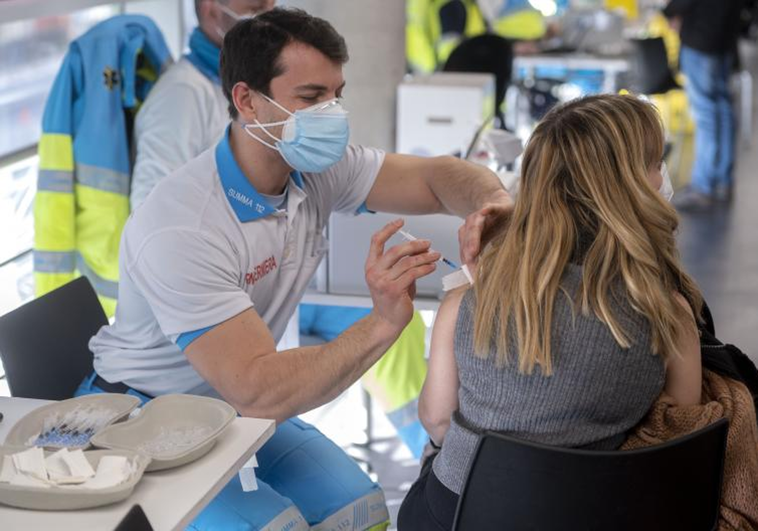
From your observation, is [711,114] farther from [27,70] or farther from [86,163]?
[86,163]

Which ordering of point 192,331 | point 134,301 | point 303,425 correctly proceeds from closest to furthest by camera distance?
point 192,331 → point 134,301 → point 303,425

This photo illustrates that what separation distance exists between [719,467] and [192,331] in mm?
909

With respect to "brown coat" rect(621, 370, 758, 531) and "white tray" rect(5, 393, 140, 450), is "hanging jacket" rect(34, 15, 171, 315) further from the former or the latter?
"brown coat" rect(621, 370, 758, 531)

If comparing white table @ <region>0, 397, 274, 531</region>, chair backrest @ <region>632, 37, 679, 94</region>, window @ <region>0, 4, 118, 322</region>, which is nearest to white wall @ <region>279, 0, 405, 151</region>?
window @ <region>0, 4, 118, 322</region>

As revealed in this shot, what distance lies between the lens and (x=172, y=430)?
1573 mm

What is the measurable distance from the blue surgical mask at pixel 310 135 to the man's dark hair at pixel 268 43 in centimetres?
5

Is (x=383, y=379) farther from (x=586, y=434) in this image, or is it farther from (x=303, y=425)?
(x=586, y=434)

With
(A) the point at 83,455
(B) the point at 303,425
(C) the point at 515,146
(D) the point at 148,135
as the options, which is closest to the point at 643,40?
(C) the point at 515,146

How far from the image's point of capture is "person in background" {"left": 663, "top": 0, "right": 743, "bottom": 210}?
5.79 m

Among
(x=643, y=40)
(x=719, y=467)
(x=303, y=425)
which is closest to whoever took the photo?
(x=719, y=467)

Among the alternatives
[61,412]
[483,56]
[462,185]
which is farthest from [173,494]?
[483,56]

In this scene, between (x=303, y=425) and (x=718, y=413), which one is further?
(x=303, y=425)

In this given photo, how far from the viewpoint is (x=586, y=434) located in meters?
1.62

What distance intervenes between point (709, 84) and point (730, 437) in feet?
15.6
